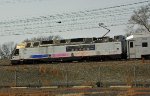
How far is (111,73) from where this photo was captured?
132 ft

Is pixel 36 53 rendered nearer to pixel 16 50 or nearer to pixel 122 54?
pixel 16 50

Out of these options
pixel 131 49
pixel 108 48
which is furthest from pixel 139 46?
pixel 108 48

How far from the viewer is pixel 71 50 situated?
53188 millimetres

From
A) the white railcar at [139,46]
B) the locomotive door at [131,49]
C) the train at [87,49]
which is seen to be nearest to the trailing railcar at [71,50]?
the train at [87,49]

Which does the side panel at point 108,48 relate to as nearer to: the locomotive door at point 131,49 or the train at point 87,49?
the train at point 87,49

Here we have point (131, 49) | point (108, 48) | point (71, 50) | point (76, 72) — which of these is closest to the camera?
point (76, 72)

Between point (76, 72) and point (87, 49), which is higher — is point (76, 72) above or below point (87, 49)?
below

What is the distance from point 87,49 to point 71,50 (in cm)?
226

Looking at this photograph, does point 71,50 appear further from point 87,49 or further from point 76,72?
point 76,72

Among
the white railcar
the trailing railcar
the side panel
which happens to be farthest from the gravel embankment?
the trailing railcar

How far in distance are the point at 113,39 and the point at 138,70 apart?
41.9 feet

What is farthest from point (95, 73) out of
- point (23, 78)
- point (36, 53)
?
point (36, 53)

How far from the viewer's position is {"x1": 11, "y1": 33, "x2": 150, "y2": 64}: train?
50000 mm

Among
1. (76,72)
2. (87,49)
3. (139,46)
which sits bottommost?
(76,72)
